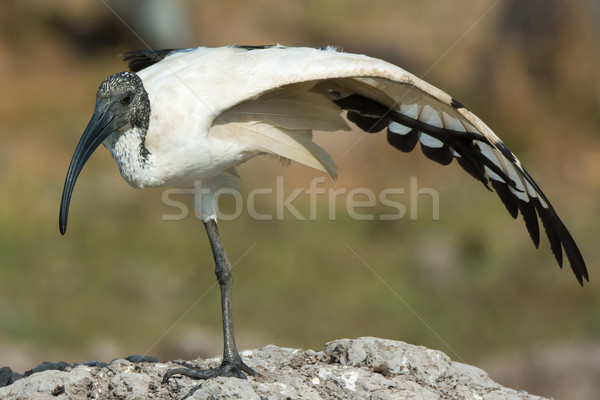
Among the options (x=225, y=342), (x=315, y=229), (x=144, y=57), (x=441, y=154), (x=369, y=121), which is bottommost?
(x=225, y=342)

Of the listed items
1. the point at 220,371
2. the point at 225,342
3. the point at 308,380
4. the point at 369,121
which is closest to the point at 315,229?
the point at 369,121

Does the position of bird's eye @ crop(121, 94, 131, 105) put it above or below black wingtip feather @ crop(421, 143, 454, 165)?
below

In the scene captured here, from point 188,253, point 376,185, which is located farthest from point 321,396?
point 376,185

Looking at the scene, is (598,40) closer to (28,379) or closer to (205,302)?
(205,302)

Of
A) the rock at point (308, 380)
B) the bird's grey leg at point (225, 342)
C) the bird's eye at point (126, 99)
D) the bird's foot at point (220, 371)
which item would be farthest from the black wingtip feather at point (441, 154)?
the bird's eye at point (126, 99)

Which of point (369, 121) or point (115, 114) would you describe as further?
point (369, 121)

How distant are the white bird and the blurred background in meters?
2.62

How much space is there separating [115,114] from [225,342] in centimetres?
131

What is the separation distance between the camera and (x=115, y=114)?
4.18m

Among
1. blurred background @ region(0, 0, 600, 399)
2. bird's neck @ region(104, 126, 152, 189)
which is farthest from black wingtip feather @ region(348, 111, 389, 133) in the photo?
blurred background @ region(0, 0, 600, 399)

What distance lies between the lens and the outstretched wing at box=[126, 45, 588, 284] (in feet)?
13.5

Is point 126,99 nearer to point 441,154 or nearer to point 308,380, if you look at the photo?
point 308,380

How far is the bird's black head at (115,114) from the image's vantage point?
414 cm

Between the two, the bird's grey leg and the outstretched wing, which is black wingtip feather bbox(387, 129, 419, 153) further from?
the bird's grey leg
